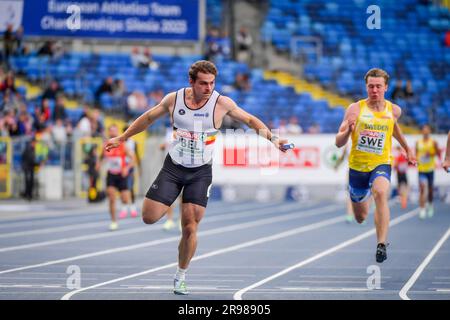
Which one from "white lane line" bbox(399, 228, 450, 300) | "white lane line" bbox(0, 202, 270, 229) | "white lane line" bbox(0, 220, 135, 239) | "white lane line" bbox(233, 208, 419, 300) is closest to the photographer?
"white lane line" bbox(399, 228, 450, 300)

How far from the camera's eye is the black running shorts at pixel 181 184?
35.1ft

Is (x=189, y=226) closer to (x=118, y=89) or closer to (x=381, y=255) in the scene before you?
(x=381, y=255)

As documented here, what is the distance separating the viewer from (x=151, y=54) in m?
35.9

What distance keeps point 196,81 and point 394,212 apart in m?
17.9

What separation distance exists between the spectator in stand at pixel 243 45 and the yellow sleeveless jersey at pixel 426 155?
13149 mm

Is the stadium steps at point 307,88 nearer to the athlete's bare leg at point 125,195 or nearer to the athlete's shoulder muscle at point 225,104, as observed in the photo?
the athlete's bare leg at point 125,195

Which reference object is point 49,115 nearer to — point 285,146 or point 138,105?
point 138,105

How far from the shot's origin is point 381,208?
40.9 ft

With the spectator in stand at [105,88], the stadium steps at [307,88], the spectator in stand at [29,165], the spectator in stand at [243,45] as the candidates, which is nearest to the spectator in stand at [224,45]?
the spectator in stand at [243,45]

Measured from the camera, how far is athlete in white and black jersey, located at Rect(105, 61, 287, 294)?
34.4 feet

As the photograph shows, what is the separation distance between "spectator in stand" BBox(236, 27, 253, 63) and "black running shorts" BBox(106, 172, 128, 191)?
16431 mm

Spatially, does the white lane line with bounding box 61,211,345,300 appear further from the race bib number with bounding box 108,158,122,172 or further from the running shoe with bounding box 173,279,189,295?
the race bib number with bounding box 108,158,122,172

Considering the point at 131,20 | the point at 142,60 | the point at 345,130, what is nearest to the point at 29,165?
the point at 131,20

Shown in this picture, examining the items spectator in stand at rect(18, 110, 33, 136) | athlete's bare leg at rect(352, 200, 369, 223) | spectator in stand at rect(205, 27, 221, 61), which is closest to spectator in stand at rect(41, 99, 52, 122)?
spectator in stand at rect(18, 110, 33, 136)
